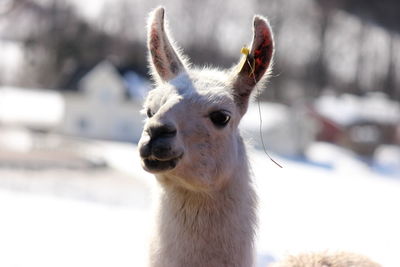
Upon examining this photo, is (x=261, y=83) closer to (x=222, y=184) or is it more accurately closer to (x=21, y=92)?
(x=222, y=184)

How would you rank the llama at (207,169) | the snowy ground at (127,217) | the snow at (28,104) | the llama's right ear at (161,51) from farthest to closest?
the snow at (28,104) < the snowy ground at (127,217) < the llama's right ear at (161,51) < the llama at (207,169)

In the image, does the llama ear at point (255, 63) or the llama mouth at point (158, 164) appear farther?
the llama ear at point (255, 63)

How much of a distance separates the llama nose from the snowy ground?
0.78 meters

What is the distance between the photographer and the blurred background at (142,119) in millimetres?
8328

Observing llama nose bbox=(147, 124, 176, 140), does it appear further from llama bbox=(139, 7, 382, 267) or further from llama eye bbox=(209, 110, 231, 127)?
llama eye bbox=(209, 110, 231, 127)

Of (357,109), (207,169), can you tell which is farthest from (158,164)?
(357,109)

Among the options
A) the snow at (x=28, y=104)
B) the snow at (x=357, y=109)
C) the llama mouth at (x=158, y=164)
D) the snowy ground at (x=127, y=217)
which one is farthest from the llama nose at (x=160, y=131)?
the snow at (x=28, y=104)

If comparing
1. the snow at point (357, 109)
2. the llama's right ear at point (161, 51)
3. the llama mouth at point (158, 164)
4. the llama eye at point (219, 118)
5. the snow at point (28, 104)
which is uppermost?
the llama's right ear at point (161, 51)

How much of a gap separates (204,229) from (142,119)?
23.9 metres

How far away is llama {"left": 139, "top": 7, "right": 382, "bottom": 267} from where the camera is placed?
2672 millimetres

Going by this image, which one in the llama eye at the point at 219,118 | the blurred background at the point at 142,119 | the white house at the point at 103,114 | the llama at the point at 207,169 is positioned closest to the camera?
the llama at the point at 207,169

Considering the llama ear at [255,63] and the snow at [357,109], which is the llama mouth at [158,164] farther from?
the snow at [357,109]

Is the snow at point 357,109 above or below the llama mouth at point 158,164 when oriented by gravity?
below

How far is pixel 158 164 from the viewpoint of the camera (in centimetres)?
251
